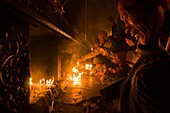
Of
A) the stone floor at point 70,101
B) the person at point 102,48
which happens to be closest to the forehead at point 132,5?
the stone floor at point 70,101

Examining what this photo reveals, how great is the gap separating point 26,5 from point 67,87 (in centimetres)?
299

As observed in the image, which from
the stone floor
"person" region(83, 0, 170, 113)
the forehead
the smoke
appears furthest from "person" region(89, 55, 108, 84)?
the forehead

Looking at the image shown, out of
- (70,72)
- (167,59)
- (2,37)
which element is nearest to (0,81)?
(2,37)

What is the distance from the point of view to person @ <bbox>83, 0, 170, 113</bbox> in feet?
3.70

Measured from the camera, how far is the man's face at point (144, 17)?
1244 mm

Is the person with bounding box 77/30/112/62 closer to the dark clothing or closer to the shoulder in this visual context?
the dark clothing

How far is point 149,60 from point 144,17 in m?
0.35

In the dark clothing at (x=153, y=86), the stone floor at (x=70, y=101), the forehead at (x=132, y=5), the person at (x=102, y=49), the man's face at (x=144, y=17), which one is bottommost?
the stone floor at (x=70, y=101)

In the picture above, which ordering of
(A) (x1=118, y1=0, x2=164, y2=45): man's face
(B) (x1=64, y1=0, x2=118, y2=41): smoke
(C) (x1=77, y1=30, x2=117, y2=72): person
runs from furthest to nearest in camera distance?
(B) (x1=64, y1=0, x2=118, y2=41): smoke < (C) (x1=77, y1=30, x2=117, y2=72): person < (A) (x1=118, y1=0, x2=164, y2=45): man's face

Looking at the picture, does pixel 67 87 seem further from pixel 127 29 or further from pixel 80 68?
pixel 127 29

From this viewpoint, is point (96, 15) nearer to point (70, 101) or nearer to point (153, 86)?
point (70, 101)

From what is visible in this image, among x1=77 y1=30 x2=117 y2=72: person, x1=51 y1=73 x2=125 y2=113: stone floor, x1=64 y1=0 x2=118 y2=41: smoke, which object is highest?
x1=64 y1=0 x2=118 y2=41: smoke

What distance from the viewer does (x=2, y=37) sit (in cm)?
131

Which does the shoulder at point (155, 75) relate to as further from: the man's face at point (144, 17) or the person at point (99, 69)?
the person at point (99, 69)
